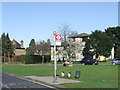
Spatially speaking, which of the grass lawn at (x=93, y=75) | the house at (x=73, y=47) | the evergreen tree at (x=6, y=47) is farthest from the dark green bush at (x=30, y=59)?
the grass lawn at (x=93, y=75)

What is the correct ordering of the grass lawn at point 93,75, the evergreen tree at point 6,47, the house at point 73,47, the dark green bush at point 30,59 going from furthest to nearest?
the evergreen tree at point 6,47 → the dark green bush at point 30,59 → the house at point 73,47 → the grass lawn at point 93,75

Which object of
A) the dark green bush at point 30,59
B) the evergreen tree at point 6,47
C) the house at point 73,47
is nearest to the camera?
the house at point 73,47

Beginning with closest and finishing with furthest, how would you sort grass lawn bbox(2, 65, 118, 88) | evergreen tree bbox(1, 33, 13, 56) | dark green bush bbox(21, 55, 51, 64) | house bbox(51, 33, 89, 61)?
1. grass lawn bbox(2, 65, 118, 88)
2. house bbox(51, 33, 89, 61)
3. dark green bush bbox(21, 55, 51, 64)
4. evergreen tree bbox(1, 33, 13, 56)

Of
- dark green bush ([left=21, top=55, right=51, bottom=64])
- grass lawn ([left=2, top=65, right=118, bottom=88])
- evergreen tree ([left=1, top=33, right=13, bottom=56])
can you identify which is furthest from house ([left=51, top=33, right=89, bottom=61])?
grass lawn ([left=2, top=65, right=118, bottom=88])

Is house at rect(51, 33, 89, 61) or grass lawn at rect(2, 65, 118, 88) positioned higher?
house at rect(51, 33, 89, 61)

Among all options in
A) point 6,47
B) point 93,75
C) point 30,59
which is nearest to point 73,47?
point 30,59

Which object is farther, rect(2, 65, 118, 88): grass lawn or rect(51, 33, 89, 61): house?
rect(51, 33, 89, 61): house

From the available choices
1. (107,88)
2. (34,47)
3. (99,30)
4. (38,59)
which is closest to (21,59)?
(38,59)

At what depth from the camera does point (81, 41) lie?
7531 centimetres

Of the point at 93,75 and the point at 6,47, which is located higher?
the point at 6,47

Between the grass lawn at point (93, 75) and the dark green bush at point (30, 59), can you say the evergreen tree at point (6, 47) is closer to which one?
the dark green bush at point (30, 59)

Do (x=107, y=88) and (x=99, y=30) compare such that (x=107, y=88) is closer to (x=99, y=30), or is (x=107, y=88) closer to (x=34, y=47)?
(x=99, y=30)

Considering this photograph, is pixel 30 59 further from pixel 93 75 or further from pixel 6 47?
pixel 93 75

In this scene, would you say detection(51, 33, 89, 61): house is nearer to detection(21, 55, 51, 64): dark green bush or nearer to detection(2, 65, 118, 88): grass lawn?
detection(21, 55, 51, 64): dark green bush
